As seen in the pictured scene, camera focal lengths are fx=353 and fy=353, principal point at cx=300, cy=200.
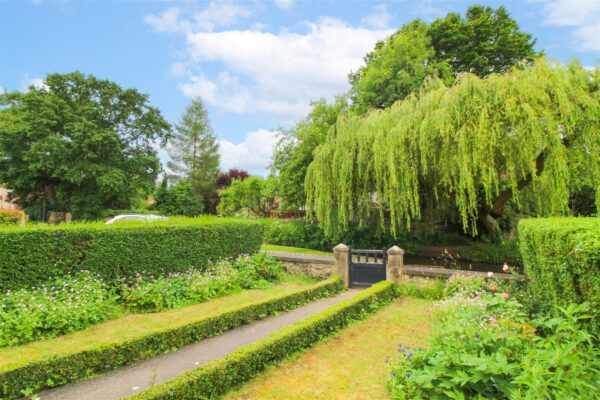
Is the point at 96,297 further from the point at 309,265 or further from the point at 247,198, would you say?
the point at 247,198

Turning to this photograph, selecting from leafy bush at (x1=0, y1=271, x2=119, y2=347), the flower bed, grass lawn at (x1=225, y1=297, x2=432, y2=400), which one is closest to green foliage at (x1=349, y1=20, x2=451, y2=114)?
the flower bed

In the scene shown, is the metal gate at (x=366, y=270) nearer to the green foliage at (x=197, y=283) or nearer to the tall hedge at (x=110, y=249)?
the green foliage at (x=197, y=283)

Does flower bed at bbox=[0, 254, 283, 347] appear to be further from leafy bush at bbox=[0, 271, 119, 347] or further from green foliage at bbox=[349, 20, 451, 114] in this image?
green foliage at bbox=[349, 20, 451, 114]

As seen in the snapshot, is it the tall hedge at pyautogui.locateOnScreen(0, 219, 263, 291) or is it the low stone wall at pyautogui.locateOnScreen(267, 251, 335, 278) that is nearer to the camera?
the tall hedge at pyautogui.locateOnScreen(0, 219, 263, 291)

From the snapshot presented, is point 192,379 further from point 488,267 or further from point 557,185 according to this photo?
point 488,267

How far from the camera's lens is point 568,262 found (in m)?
4.05

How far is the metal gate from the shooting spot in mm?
10312

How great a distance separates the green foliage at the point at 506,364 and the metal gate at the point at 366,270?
5588mm

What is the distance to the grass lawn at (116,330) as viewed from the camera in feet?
16.9

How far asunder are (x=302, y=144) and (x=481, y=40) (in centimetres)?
1463

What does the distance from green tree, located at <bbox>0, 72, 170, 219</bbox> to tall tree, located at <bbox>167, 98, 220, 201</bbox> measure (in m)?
10.3

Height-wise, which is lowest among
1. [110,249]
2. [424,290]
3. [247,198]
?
[424,290]

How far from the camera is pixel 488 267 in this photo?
1405cm

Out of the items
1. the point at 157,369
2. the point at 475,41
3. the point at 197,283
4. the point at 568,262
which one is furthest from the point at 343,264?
the point at 475,41
